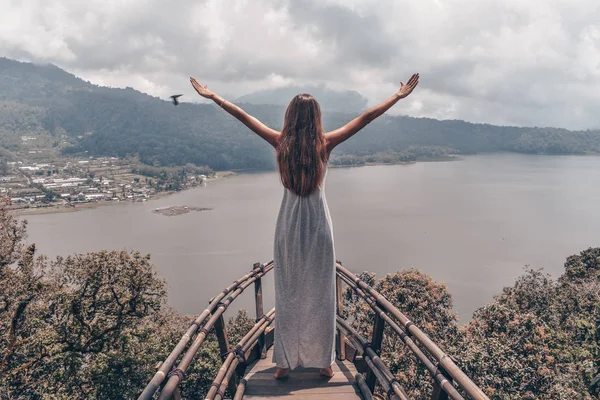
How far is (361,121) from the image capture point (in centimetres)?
248

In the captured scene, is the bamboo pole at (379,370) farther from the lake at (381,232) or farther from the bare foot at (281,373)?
the lake at (381,232)

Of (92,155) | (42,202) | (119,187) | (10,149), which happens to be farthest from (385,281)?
(10,149)

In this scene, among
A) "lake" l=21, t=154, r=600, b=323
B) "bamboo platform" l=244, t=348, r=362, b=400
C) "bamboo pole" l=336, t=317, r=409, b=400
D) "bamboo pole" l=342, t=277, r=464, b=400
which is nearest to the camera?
"bamboo pole" l=342, t=277, r=464, b=400

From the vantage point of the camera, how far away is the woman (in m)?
2.49

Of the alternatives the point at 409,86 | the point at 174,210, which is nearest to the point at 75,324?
the point at 409,86

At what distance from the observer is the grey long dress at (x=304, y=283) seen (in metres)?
2.57

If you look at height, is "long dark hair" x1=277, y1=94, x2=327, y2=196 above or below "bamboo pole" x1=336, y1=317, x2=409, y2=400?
above

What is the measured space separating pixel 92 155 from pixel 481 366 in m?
161

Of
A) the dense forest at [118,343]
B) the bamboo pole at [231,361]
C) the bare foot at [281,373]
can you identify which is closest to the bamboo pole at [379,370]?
the bare foot at [281,373]

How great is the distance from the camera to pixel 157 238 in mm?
56000

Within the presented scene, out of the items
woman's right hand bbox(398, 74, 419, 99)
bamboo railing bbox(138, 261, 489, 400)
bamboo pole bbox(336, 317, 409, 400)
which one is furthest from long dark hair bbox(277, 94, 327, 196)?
bamboo pole bbox(336, 317, 409, 400)

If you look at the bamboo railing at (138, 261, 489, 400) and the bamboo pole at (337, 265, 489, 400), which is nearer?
the bamboo pole at (337, 265, 489, 400)

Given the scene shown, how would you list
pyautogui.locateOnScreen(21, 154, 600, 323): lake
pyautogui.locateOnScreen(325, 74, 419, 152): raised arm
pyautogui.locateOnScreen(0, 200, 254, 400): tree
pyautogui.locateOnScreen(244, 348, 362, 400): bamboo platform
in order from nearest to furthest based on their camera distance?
pyautogui.locateOnScreen(325, 74, 419, 152): raised arm, pyautogui.locateOnScreen(244, 348, 362, 400): bamboo platform, pyautogui.locateOnScreen(0, 200, 254, 400): tree, pyautogui.locateOnScreen(21, 154, 600, 323): lake

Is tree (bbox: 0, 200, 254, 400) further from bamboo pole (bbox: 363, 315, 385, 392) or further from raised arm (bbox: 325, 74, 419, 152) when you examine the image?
raised arm (bbox: 325, 74, 419, 152)
